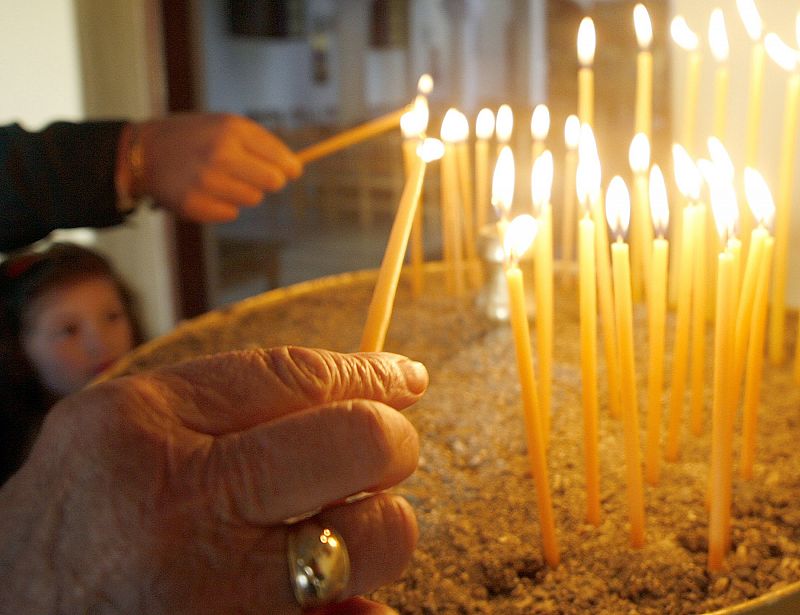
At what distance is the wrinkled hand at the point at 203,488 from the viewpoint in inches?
12.7

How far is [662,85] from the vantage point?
3.54 ft

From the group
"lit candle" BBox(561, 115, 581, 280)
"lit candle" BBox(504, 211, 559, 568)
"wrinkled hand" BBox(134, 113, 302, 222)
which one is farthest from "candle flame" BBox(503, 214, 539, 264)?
"wrinkled hand" BBox(134, 113, 302, 222)

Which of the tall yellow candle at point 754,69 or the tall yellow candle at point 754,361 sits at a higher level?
the tall yellow candle at point 754,69

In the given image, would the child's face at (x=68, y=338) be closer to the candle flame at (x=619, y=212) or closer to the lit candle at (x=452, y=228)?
the lit candle at (x=452, y=228)

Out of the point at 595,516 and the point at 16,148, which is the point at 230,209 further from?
the point at 595,516

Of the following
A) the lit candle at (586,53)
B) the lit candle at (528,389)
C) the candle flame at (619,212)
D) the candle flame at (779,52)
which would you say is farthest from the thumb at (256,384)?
the candle flame at (779,52)

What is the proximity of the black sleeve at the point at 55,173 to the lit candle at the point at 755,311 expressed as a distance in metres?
0.74

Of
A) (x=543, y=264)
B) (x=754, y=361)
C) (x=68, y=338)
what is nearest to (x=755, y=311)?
(x=754, y=361)

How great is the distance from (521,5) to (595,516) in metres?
1.32

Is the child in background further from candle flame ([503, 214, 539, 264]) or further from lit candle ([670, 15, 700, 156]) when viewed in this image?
lit candle ([670, 15, 700, 156])

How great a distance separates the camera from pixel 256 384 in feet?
1.17

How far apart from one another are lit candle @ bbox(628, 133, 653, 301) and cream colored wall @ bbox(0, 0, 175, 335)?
131 centimetres

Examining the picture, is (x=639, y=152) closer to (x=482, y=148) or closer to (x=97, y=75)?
(x=482, y=148)

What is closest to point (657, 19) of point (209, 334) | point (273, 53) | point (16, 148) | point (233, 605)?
point (209, 334)
